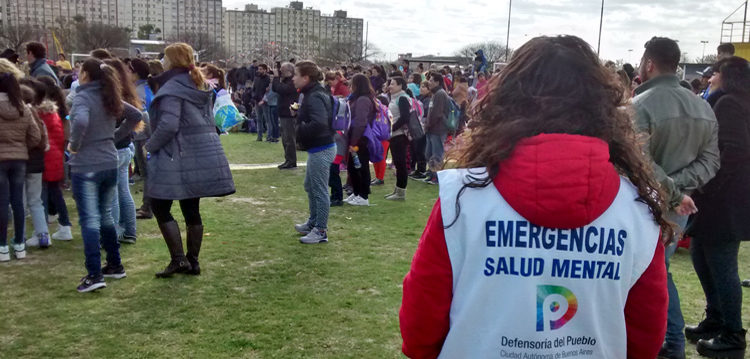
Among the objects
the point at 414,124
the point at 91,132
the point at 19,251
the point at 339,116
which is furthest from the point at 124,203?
the point at 414,124

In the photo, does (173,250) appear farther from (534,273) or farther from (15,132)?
(534,273)

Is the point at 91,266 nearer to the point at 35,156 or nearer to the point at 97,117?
the point at 97,117

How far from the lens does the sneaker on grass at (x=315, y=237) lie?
6980 millimetres

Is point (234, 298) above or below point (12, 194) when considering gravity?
below

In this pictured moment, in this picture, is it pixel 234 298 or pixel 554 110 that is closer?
pixel 554 110

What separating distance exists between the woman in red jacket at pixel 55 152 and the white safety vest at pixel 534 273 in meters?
6.09

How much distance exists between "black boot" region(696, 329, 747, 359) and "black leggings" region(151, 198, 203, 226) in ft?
13.4

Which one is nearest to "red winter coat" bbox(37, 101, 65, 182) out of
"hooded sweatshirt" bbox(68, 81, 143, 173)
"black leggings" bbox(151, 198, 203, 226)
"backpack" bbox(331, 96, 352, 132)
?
"hooded sweatshirt" bbox(68, 81, 143, 173)

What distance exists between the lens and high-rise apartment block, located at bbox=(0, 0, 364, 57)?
5349 inches

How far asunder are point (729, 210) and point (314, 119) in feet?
13.1

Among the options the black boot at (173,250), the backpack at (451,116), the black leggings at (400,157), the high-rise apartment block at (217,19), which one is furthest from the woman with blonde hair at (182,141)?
the high-rise apartment block at (217,19)

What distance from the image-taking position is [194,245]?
225 inches

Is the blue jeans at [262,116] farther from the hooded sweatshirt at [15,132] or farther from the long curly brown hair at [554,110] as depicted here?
the long curly brown hair at [554,110]

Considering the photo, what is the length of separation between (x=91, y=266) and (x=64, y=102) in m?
2.64
